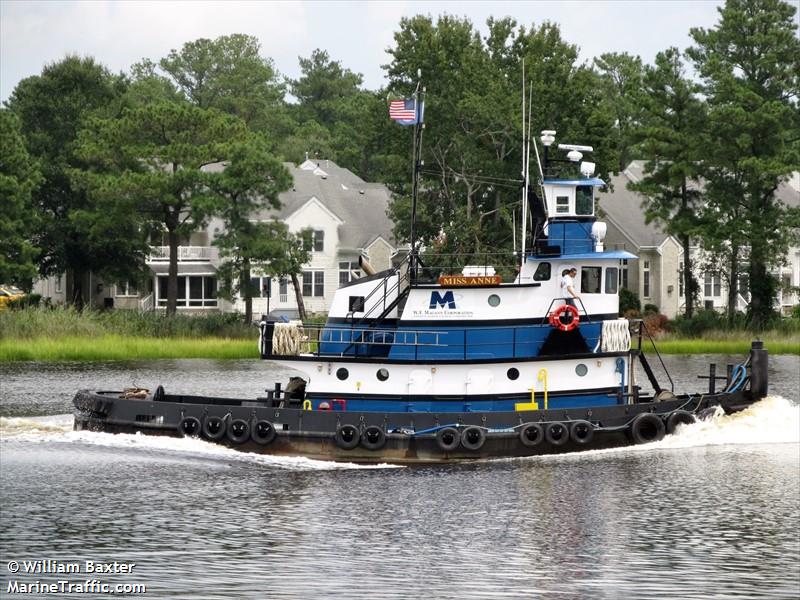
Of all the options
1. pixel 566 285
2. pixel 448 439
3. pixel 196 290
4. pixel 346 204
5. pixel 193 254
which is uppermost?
pixel 346 204

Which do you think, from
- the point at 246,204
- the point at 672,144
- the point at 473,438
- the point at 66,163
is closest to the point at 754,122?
the point at 672,144

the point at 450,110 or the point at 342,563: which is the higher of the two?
the point at 450,110

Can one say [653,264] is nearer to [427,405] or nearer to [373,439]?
[427,405]

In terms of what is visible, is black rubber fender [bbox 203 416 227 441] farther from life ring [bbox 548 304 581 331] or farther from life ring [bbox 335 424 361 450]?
life ring [bbox 548 304 581 331]

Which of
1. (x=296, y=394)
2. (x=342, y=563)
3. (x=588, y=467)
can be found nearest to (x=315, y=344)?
(x=296, y=394)

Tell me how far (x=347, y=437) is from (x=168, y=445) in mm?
4091

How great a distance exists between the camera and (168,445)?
1238 inches

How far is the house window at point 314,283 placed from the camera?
7706 centimetres

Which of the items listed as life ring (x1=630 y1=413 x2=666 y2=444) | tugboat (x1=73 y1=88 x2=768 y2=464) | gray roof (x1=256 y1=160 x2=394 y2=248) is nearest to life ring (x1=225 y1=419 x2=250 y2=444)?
tugboat (x1=73 y1=88 x2=768 y2=464)

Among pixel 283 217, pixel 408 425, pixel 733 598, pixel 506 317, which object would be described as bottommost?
pixel 733 598

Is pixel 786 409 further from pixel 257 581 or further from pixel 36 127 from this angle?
pixel 36 127

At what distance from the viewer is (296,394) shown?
32125mm

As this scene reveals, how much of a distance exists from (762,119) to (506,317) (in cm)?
3596

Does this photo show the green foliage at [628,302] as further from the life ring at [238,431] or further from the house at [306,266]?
the life ring at [238,431]
